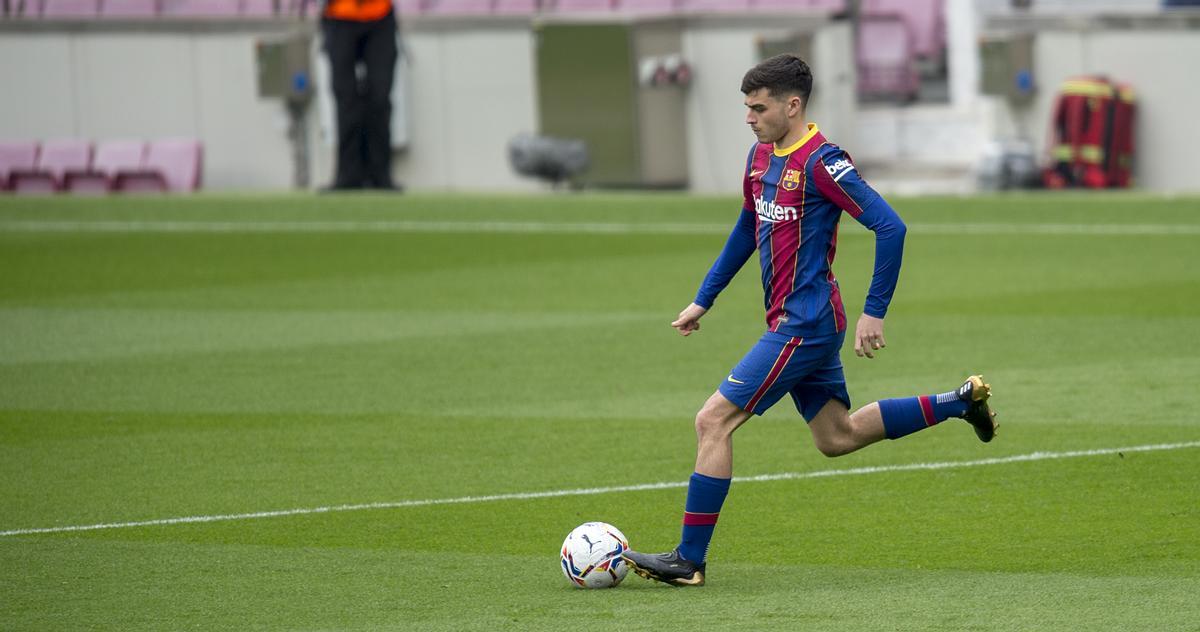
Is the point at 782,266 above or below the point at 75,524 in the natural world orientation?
above

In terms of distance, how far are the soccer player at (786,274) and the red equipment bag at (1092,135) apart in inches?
623

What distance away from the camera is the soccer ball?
23.9 ft

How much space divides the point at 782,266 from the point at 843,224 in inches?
529

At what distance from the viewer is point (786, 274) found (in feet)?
24.4

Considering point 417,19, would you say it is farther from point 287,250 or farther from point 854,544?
point 854,544

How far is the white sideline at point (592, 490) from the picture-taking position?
28.8 ft

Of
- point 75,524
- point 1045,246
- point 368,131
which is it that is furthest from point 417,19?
point 75,524

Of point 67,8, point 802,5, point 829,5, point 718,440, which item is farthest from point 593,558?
point 67,8

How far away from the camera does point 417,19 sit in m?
27.1

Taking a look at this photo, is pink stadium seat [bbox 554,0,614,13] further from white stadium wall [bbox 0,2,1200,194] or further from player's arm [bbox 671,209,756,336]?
player's arm [bbox 671,209,756,336]

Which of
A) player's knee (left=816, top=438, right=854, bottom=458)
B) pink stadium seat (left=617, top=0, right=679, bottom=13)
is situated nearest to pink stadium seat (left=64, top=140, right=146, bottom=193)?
pink stadium seat (left=617, top=0, right=679, bottom=13)

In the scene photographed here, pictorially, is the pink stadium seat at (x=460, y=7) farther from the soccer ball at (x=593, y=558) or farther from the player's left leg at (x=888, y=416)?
the soccer ball at (x=593, y=558)

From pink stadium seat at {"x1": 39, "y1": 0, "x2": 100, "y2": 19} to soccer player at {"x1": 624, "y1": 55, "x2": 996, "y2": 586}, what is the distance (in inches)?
938

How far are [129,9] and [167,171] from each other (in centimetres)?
291
